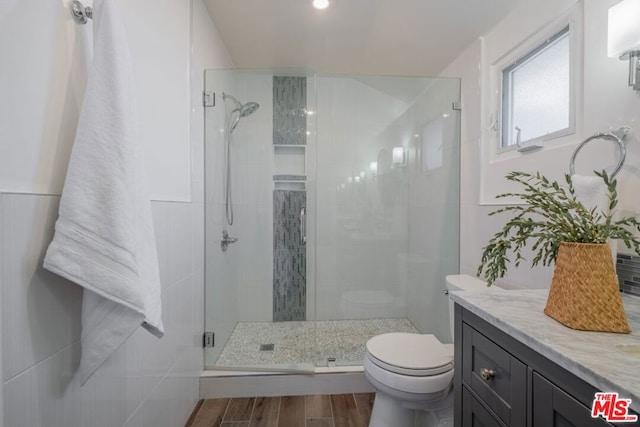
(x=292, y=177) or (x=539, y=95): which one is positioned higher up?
(x=539, y=95)

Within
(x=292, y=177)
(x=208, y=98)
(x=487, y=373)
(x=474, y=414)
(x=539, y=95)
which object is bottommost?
(x=474, y=414)

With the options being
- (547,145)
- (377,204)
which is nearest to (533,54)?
(547,145)

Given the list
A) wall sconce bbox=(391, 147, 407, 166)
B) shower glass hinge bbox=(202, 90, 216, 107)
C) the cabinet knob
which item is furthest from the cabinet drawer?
shower glass hinge bbox=(202, 90, 216, 107)

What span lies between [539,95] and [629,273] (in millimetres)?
1018

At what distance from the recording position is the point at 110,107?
0.71 meters

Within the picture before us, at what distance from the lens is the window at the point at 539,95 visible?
1333 millimetres

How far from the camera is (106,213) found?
0.68 meters

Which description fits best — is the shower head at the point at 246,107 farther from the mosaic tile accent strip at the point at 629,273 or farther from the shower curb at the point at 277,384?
the mosaic tile accent strip at the point at 629,273

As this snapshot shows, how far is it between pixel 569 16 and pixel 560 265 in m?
1.24

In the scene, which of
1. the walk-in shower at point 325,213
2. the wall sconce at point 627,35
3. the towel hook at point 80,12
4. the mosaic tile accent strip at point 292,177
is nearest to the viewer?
the towel hook at point 80,12

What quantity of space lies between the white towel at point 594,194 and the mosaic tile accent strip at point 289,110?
64.8 inches

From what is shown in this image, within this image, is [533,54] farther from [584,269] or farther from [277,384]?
[277,384]

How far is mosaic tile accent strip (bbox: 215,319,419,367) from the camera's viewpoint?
1933 mm

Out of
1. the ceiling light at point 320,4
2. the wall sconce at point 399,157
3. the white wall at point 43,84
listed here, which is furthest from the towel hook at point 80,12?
the wall sconce at point 399,157
